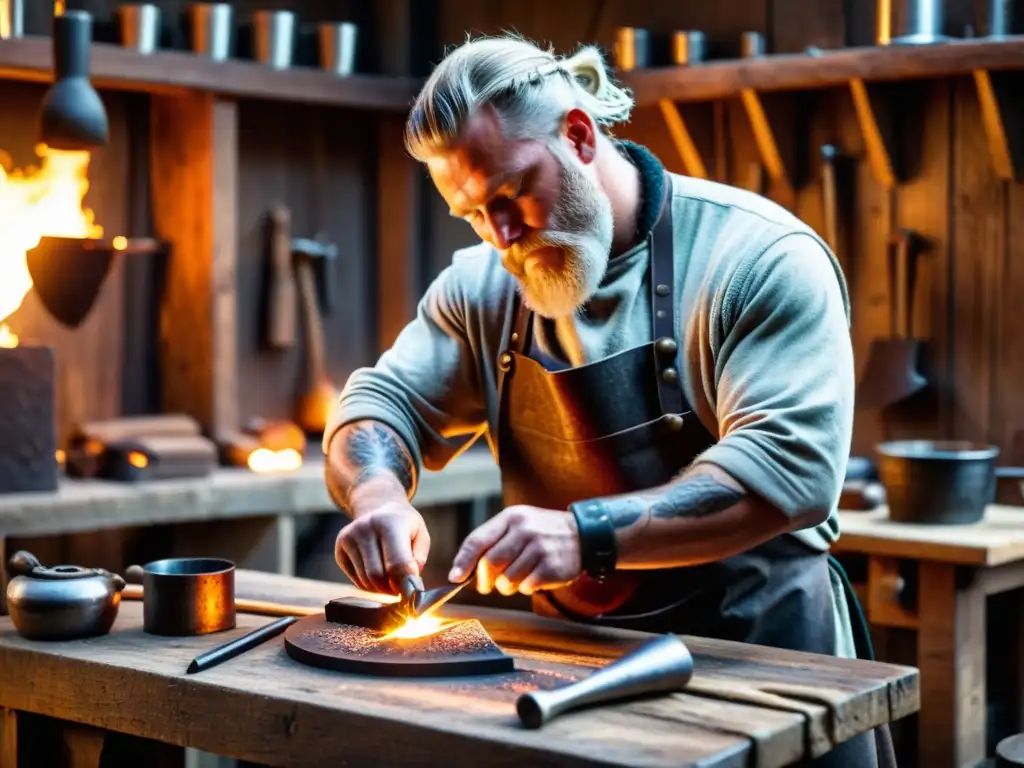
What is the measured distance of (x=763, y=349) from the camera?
302cm

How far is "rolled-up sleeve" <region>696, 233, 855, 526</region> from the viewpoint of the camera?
9.39 feet

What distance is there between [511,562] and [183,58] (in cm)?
357

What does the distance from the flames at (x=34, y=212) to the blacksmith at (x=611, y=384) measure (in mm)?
2378

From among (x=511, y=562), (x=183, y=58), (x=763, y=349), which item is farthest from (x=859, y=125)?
(x=511, y=562)

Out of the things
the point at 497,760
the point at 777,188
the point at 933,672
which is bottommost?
the point at 933,672

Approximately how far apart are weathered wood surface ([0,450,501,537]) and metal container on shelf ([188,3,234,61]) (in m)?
1.64

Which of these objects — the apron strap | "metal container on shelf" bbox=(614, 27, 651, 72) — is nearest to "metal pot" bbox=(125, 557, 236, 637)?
the apron strap

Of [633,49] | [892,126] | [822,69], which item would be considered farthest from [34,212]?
[892,126]

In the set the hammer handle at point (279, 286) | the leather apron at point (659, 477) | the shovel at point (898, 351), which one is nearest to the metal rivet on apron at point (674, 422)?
the leather apron at point (659, 477)

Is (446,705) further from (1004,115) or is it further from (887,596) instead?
(1004,115)

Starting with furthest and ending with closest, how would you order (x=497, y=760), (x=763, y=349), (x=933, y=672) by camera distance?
(x=933, y=672) < (x=763, y=349) < (x=497, y=760)

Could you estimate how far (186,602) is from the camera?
306 cm

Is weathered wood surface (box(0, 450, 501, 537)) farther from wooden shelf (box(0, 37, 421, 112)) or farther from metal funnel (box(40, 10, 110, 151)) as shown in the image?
wooden shelf (box(0, 37, 421, 112))

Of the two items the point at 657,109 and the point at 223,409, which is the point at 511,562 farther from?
the point at 657,109
